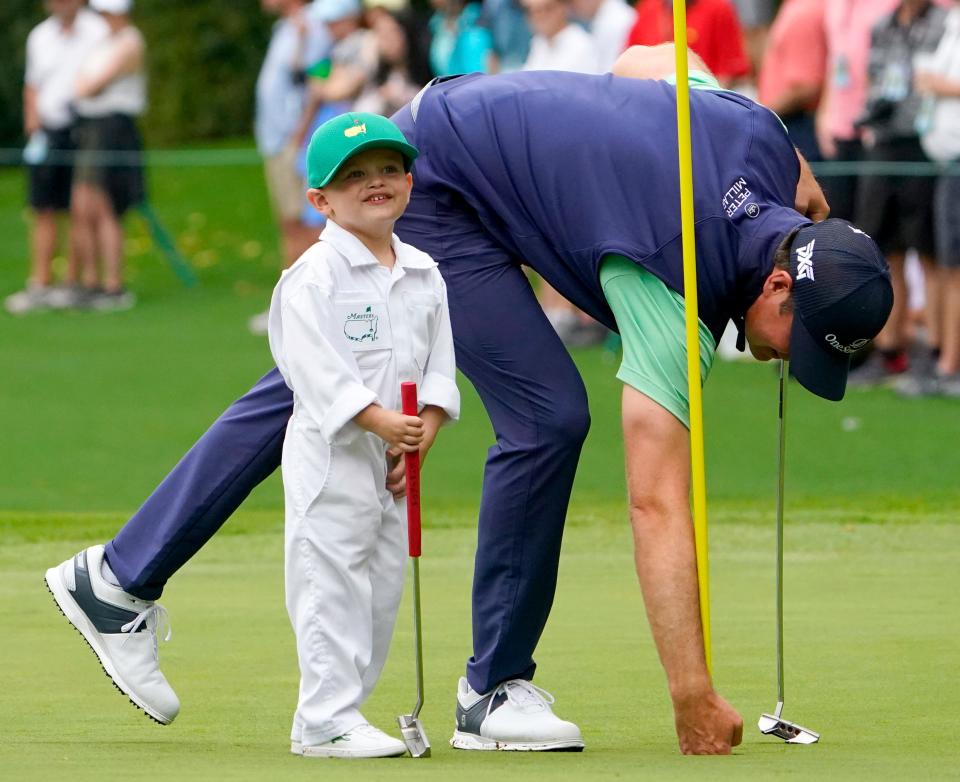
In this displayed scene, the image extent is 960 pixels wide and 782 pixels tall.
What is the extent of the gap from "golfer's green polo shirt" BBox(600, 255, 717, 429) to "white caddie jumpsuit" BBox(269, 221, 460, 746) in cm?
38

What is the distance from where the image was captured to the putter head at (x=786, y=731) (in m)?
4.21

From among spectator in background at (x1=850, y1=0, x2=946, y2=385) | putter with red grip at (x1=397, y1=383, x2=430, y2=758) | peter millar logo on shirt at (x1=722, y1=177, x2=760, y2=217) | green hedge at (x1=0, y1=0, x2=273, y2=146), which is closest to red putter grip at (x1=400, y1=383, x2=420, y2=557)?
putter with red grip at (x1=397, y1=383, x2=430, y2=758)

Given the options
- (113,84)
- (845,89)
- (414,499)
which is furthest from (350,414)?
(113,84)

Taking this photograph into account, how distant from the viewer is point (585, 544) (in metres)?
7.45

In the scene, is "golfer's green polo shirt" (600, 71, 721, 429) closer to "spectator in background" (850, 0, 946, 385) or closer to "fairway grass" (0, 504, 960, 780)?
"fairway grass" (0, 504, 960, 780)

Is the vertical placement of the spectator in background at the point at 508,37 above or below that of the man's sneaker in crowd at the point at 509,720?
above

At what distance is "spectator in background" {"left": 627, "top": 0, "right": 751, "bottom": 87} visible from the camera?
11328 millimetres

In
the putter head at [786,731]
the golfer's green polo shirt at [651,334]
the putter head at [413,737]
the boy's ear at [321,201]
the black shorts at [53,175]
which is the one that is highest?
the boy's ear at [321,201]

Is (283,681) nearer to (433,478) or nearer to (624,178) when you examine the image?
(624,178)

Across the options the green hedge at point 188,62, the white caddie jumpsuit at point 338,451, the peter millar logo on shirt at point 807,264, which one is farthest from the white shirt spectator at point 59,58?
the peter millar logo on shirt at point 807,264

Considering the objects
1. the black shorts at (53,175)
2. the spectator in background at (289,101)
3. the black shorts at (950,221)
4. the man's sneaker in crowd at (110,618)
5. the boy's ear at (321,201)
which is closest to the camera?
the boy's ear at (321,201)

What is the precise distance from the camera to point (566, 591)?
642 centimetres

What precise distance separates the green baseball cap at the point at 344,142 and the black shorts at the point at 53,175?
10.8 metres

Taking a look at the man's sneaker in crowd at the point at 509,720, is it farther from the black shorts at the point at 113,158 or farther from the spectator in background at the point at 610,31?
the black shorts at the point at 113,158
